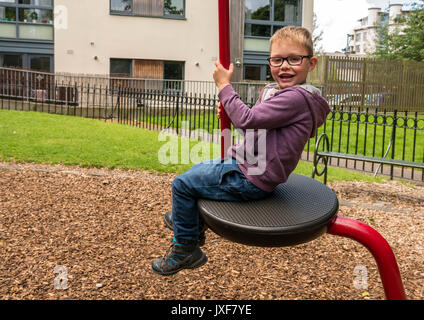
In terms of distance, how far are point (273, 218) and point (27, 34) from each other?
65.2 ft

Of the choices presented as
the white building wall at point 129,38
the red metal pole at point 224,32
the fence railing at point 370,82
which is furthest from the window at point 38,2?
the red metal pole at point 224,32

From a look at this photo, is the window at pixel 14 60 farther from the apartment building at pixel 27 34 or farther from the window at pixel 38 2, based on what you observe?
the window at pixel 38 2

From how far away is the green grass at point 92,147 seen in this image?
22.2ft

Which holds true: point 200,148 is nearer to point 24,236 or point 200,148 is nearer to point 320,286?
point 24,236

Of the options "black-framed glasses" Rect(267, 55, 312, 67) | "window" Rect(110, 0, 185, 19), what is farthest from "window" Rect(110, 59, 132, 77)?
"black-framed glasses" Rect(267, 55, 312, 67)

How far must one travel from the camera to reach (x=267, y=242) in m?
1.81

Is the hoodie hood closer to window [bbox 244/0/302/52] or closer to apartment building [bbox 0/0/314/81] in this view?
apartment building [bbox 0/0/314/81]

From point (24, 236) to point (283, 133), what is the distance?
9.03 ft

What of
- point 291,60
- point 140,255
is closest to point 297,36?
point 291,60

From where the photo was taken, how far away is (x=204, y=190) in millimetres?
2055

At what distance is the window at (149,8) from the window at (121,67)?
6.70 ft

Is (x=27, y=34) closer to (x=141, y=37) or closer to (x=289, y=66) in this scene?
(x=141, y=37)

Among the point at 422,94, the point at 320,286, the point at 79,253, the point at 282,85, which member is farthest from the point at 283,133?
→ the point at 422,94

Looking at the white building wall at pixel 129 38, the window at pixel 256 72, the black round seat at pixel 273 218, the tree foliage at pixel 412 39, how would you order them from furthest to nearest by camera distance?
the tree foliage at pixel 412 39 < the window at pixel 256 72 < the white building wall at pixel 129 38 < the black round seat at pixel 273 218
